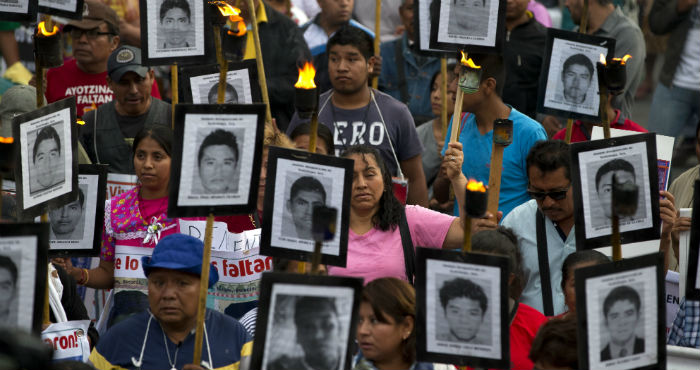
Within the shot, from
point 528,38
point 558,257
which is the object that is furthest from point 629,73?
point 558,257

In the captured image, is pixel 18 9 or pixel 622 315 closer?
pixel 622 315

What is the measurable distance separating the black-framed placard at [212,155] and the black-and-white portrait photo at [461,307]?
844mm

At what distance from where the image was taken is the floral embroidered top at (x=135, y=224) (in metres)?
5.32

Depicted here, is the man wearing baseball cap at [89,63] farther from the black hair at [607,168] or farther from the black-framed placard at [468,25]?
the black hair at [607,168]

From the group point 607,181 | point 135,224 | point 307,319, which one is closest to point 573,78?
point 607,181

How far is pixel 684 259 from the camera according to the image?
185 inches

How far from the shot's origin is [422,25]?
261 inches

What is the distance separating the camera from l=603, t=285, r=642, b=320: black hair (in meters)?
3.68

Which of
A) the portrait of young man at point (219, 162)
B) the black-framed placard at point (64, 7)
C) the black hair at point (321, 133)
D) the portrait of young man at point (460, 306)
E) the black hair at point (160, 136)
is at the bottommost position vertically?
the portrait of young man at point (460, 306)

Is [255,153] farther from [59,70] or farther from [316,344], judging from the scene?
[59,70]

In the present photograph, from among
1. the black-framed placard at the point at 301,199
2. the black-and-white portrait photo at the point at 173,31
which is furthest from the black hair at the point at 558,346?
the black-and-white portrait photo at the point at 173,31

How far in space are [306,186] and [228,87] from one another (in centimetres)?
174

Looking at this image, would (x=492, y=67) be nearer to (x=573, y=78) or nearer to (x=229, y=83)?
(x=573, y=78)

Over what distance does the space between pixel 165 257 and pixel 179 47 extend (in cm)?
174
